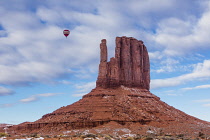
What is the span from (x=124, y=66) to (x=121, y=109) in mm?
25072

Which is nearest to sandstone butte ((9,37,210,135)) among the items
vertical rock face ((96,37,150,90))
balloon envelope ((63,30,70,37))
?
vertical rock face ((96,37,150,90))

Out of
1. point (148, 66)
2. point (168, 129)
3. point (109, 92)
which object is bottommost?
point (168, 129)

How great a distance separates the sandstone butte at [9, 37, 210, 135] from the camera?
300 feet

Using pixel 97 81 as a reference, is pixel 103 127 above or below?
below

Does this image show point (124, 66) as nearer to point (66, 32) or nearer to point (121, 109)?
point (121, 109)

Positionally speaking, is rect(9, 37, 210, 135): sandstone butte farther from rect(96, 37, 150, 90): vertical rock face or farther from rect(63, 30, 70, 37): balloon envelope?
rect(63, 30, 70, 37): balloon envelope

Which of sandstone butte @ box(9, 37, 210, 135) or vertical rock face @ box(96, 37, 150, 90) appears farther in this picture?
vertical rock face @ box(96, 37, 150, 90)

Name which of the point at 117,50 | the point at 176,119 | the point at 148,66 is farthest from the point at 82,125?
the point at 148,66

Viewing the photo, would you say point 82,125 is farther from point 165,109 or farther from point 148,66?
point 148,66

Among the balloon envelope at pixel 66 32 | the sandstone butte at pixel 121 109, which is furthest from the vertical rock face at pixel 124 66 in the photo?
the balloon envelope at pixel 66 32

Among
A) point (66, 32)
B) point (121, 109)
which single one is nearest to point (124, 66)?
point (121, 109)

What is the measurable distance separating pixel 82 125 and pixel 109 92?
20.8 metres

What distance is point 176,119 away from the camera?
103 meters

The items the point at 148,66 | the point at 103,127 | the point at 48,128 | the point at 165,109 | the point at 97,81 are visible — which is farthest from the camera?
the point at 148,66
